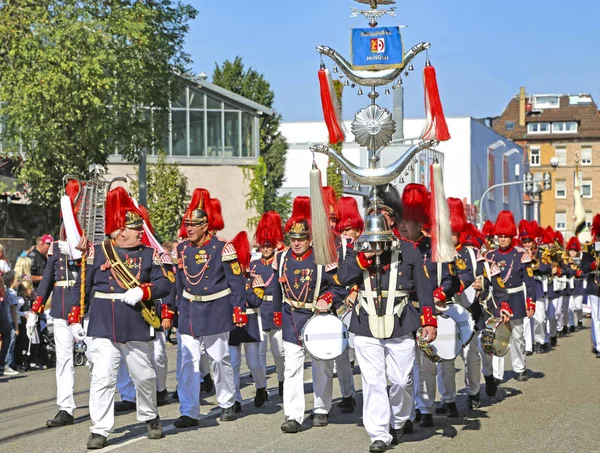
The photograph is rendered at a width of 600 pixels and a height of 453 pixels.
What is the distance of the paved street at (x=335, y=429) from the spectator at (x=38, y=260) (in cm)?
443

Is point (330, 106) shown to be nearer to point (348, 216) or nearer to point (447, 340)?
A: point (348, 216)

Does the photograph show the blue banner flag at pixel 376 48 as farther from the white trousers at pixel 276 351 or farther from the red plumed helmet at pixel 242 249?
the white trousers at pixel 276 351

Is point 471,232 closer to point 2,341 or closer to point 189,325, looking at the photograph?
point 189,325

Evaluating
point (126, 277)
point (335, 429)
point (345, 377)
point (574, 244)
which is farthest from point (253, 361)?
point (574, 244)

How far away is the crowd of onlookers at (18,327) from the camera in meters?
16.5

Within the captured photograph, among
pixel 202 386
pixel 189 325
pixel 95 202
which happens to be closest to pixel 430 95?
pixel 189 325

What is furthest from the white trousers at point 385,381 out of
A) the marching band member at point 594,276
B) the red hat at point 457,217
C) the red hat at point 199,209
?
the marching band member at point 594,276

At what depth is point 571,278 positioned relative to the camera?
23.6 meters

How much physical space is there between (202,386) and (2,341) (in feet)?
13.0

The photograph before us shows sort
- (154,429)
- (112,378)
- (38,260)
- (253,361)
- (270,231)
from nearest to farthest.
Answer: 1. (112,378)
2. (154,429)
3. (253,361)
4. (270,231)
5. (38,260)

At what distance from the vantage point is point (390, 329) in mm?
9516

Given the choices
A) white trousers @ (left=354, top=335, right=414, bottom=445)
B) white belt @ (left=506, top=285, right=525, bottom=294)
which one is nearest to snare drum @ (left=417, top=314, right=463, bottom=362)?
white trousers @ (left=354, top=335, right=414, bottom=445)

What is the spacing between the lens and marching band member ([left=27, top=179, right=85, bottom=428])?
1101cm

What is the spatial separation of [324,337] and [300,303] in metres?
0.97
